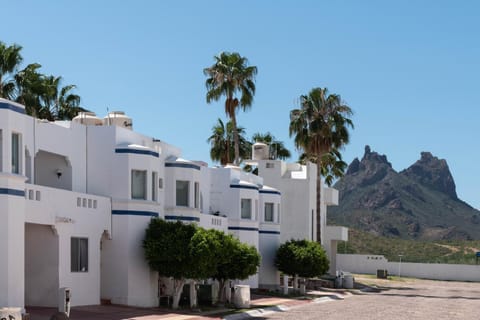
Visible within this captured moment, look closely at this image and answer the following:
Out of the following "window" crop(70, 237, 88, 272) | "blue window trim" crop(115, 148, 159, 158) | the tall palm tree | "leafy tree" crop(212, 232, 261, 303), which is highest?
the tall palm tree

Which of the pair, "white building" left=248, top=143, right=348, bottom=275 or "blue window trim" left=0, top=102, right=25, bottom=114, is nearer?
"blue window trim" left=0, top=102, right=25, bottom=114

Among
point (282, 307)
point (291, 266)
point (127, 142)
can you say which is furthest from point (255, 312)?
point (291, 266)

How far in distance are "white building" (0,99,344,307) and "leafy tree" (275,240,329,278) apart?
24.5 feet

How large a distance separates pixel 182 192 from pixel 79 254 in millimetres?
8477

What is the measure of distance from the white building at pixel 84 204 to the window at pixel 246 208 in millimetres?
3708

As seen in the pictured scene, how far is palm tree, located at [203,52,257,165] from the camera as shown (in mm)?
64062

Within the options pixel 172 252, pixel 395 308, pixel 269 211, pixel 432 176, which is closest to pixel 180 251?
pixel 172 252

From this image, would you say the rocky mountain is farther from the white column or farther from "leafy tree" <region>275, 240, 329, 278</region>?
the white column

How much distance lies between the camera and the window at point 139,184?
37562mm

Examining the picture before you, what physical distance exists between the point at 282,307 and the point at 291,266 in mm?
11543

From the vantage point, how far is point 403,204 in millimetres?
178750

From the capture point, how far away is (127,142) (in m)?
38.0

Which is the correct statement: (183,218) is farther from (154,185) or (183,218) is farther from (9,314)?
(9,314)

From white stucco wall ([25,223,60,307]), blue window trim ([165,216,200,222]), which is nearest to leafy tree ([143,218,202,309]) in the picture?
blue window trim ([165,216,200,222])
